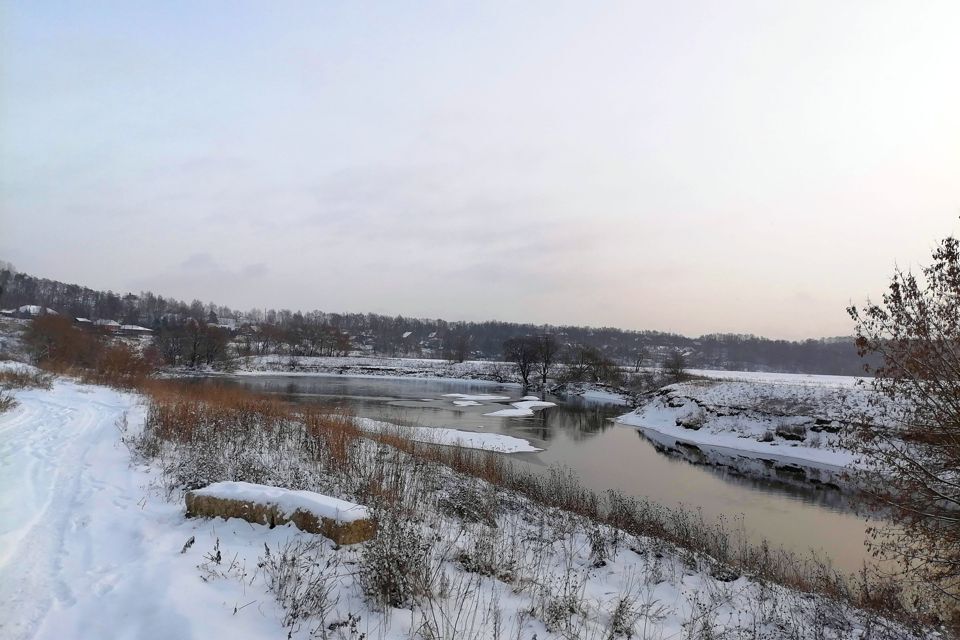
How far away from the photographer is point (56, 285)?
129 metres

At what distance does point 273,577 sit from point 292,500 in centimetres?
148

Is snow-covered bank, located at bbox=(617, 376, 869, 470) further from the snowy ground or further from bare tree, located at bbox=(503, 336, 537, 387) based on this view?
bare tree, located at bbox=(503, 336, 537, 387)

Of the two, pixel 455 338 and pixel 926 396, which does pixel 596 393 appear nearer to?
pixel 926 396

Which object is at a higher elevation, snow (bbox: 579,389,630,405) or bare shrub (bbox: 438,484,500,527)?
bare shrub (bbox: 438,484,500,527)

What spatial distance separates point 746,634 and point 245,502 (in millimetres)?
6126

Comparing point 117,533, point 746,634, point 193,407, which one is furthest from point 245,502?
point 193,407

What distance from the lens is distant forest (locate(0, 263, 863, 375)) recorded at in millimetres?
110500

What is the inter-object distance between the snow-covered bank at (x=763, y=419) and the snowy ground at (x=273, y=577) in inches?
726

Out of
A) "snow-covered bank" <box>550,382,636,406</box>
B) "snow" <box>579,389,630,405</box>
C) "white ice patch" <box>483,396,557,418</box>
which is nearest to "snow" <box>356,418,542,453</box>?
"white ice patch" <box>483,396,557,418</box>

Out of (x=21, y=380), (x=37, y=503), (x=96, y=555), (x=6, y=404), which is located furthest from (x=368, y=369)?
(x=96, y=555)

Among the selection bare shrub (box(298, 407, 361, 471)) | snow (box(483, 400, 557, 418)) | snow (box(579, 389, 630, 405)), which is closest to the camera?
bare shrub (box(298, 407, 361, 471))

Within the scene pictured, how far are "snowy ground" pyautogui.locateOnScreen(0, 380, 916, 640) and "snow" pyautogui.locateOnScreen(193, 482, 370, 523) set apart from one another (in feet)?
0.95

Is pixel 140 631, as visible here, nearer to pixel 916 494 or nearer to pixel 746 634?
pixel 746 634

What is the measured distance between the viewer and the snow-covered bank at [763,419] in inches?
953
